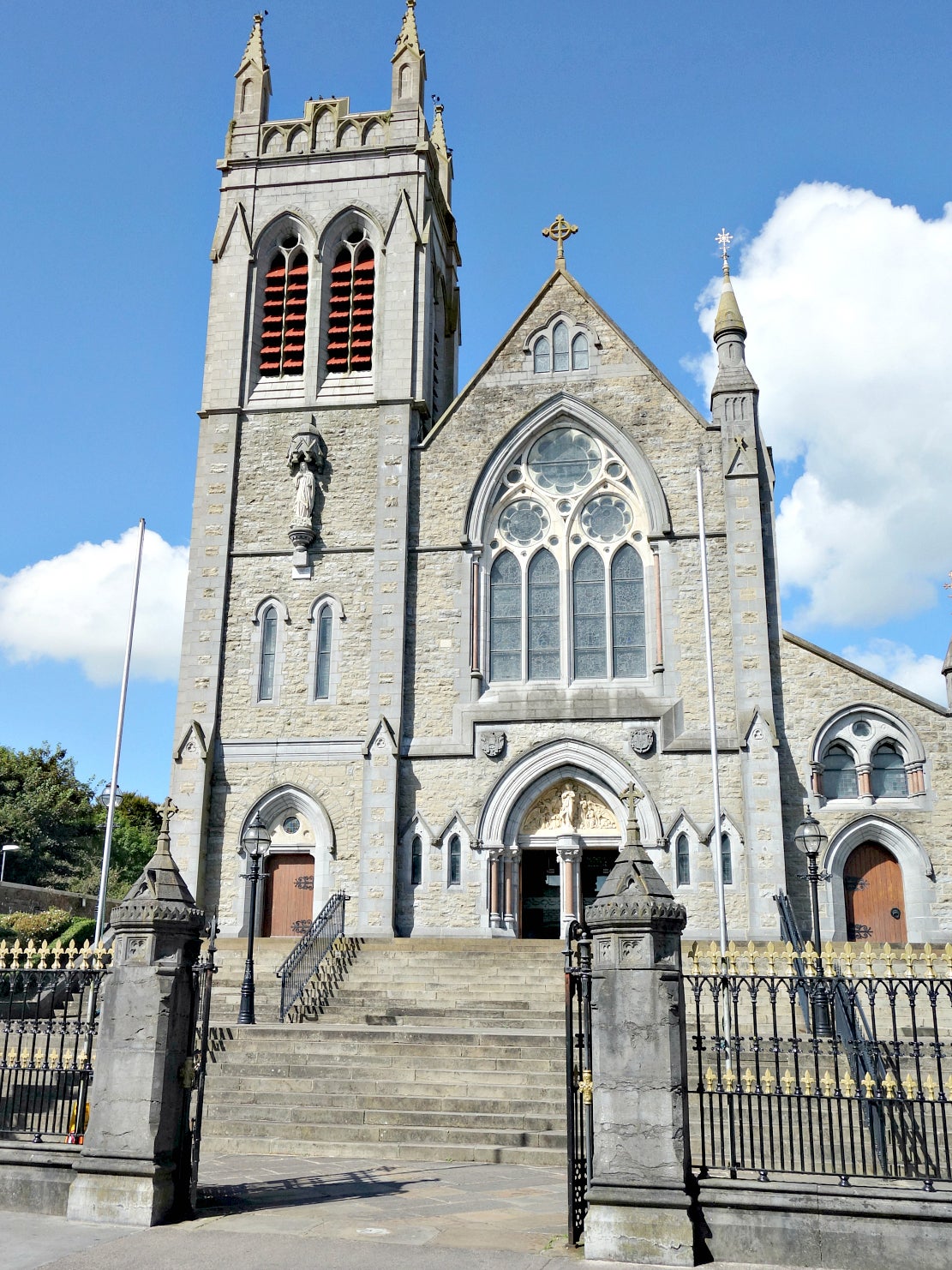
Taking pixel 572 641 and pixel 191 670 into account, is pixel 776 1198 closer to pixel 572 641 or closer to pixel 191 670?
pixel 572 641

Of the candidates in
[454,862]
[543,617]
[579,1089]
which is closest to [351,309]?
[543,617]

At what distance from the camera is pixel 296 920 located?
21859 mm

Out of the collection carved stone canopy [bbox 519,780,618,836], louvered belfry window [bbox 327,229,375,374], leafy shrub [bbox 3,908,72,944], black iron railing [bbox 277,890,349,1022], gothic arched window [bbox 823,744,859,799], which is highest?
louvered belfry window [bbox 327,229,375,374]

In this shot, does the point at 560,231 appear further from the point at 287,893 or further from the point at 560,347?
the point at 287,893

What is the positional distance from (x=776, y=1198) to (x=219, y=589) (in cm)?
1820

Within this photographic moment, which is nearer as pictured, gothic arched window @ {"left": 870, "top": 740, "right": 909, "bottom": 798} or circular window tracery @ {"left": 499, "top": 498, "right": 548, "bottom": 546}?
gothic arched window @ {"left": 870, "top": 740, "right": 909, "bottom": 798}

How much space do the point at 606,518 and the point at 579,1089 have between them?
52.9 ft

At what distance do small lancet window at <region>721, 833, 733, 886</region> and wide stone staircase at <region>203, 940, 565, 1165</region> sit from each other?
3.76 m

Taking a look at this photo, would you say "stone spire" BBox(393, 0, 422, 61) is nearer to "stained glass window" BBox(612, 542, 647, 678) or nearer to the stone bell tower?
the stone bell tower

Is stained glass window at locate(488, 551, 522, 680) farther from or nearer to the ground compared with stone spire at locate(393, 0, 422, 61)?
nearer to the ground

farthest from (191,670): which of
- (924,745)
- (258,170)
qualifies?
(924,745)

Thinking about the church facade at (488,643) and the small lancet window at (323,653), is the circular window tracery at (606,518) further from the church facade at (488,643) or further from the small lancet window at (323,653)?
the small lancet window at (323,653)

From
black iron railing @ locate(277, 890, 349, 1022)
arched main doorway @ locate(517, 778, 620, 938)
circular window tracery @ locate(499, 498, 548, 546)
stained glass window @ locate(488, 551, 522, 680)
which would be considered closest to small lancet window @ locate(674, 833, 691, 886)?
arched main doorway @ locate(517, 778, 620, 938)

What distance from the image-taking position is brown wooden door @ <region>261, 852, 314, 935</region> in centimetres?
2189
